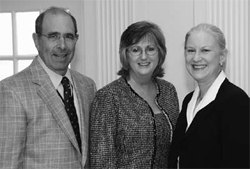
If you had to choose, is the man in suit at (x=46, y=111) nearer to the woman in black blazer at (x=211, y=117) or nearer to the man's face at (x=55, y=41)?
the man's face at (x=55, y=41)

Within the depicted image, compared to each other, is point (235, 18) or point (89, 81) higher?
point (235, 18)

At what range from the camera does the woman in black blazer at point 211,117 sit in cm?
162

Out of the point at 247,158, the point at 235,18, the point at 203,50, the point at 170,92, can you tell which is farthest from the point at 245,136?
the point at 235,18

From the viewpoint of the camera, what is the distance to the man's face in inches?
74.1

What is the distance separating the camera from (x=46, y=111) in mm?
1820

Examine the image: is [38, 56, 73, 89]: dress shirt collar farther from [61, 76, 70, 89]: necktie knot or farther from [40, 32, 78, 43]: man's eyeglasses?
[40, 32, 78, 43]: man's eyeglasses

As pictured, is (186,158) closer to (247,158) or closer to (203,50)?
(247,158)

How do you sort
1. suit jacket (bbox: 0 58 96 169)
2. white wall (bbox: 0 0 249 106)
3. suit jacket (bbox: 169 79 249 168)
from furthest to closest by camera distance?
white wall (bbox: 0 0 249 106) → suit jacket (bbox: 0 58 96 169) → suit jacket (bbox: 169 79 249 168)

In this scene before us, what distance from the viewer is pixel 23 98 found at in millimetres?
1771

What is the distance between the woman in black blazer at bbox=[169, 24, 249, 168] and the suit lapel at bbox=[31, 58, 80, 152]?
1.83ft

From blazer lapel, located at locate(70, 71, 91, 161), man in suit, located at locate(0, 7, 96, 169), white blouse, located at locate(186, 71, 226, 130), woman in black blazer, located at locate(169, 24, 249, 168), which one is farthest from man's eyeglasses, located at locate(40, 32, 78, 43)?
white blouse, located at locate(186, 71, 226, 130)

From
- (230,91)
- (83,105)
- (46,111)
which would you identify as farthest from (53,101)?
(230,91)

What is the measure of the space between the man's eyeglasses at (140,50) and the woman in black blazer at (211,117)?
0.20m

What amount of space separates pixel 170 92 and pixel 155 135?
347mm
